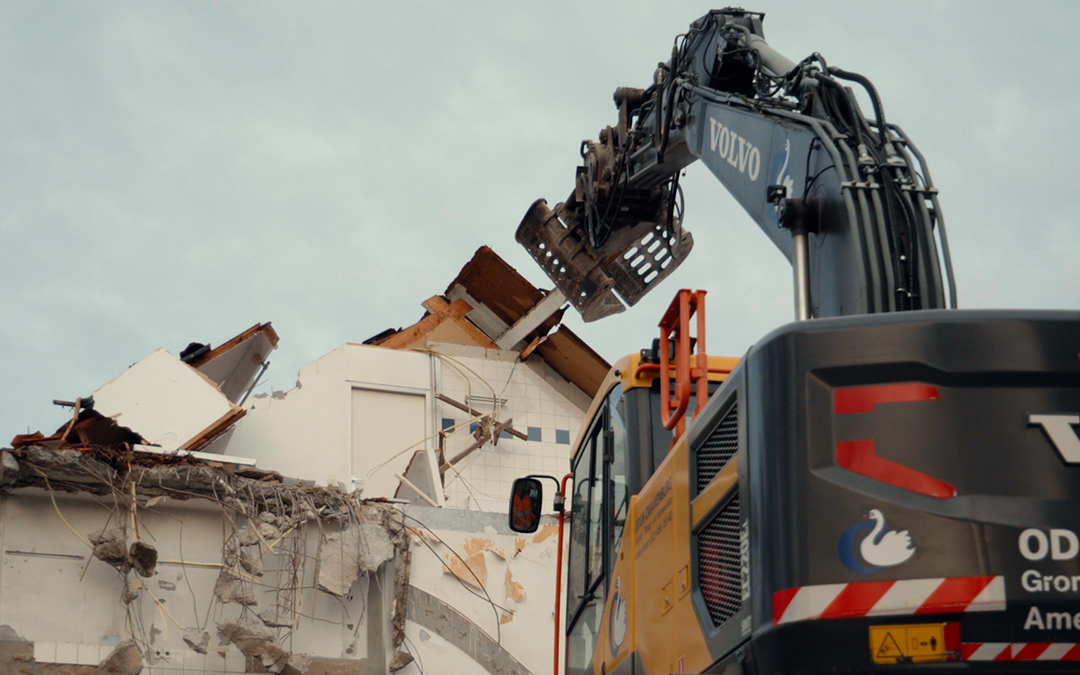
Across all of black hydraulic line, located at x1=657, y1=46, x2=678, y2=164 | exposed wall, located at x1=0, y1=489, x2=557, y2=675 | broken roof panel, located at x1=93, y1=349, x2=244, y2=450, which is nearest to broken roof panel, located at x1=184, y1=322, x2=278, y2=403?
broken roof panel, located at x1=93, y1=349, x2=244, y2=450

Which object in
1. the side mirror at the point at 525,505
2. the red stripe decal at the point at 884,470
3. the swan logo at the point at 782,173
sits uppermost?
the swan logo at the point at 782,173

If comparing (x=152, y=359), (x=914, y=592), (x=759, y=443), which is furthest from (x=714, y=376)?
(x=152, y=359)

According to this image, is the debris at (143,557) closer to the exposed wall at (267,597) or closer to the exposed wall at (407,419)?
the exposed wall at (267,597)

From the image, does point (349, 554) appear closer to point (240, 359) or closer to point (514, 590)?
point (514, 590)

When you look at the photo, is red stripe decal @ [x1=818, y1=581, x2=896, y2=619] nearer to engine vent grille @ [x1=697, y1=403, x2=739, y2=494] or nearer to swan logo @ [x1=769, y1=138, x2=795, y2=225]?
engine vent grille @ [x1=697, y1=403, x2=739, y2=494]

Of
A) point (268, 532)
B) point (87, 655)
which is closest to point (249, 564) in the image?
point (268, 532)

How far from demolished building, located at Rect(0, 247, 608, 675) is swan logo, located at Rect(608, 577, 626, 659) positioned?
6631 millimetres

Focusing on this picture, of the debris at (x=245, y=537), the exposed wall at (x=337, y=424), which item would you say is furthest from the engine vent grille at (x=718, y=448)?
the exposed wall at (x=337, y=424)

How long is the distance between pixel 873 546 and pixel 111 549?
9501 millimetres

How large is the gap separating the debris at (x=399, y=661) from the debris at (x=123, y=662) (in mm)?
2525

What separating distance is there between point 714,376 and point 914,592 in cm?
291

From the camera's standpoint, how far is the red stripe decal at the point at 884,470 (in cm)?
429

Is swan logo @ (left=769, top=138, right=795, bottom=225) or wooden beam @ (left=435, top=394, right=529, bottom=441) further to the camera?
wooden beam @ (left=435, top=394, right=529, bottom=441)

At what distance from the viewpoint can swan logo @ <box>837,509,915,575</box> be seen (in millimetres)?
4203
